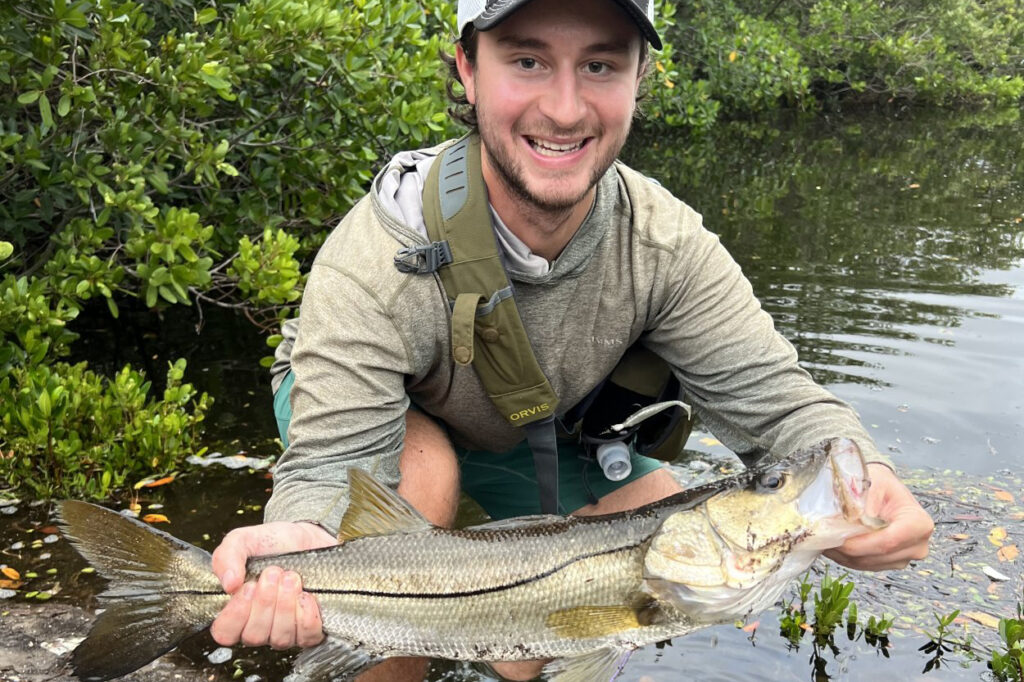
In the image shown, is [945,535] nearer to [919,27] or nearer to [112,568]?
[112,568]

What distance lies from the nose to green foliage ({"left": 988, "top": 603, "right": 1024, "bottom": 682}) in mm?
2570

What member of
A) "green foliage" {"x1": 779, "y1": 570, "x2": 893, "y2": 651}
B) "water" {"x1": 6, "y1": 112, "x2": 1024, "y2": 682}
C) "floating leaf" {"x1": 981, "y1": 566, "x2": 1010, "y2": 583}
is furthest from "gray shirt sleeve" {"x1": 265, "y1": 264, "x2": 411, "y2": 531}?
"floating leaf" {"x1": 981, "y1": 566, "x2": 1010, "y2": 583}

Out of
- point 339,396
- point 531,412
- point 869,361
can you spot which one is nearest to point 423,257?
point 339,396

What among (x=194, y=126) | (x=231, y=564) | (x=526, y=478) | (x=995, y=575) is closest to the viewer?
(x=231, y=564)

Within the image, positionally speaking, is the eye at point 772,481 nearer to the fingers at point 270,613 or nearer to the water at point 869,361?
the fingers at point 270,613

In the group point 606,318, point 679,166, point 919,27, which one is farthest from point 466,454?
point 919,27

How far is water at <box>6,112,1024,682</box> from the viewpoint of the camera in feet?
13.7

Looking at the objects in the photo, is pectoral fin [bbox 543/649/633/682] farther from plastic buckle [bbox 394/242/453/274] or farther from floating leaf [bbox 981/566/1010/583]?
floating leaf [bbox 981/566/1010/583]

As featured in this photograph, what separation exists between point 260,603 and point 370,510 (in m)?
0.38

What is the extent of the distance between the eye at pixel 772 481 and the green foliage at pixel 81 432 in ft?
11.6

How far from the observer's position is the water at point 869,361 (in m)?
4.18

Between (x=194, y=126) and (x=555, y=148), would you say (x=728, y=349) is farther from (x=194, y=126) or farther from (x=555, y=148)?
(x=194, y=126)

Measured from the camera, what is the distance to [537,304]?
140 inches

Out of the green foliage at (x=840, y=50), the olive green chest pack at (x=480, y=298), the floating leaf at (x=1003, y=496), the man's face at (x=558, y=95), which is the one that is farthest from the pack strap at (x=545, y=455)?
the green foliage at (x=840, y=50)
